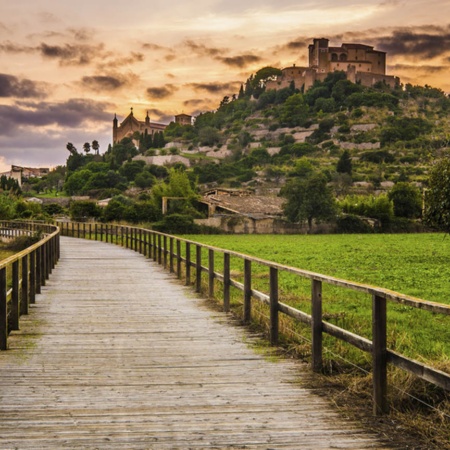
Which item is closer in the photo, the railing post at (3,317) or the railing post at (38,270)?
the railing post at (3,317)

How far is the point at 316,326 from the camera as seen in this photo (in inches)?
273

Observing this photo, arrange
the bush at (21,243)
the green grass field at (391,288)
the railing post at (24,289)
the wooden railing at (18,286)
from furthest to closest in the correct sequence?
the bush at (21,243)
the railing post at (24,289)
the green grass field at (391,288)
the wooden railing at (18,286)

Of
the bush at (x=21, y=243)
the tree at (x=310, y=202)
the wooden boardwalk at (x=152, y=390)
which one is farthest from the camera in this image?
the tree at (x=310, y=202)

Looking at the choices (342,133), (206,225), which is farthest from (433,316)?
(342,133)

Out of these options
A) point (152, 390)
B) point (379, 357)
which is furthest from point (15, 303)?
point (379, 357)

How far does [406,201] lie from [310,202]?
13712 millimetres

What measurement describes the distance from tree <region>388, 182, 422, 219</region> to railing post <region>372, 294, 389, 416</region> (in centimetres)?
6686

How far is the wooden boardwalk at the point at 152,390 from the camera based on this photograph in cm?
481

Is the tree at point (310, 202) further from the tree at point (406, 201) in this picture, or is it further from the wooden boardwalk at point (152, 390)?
the wooden boardwalk at point (152, 390)

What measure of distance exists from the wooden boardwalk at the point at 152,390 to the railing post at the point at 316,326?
225mm

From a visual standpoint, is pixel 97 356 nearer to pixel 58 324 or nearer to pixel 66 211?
pixel 58 324

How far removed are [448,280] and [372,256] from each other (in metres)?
11.6

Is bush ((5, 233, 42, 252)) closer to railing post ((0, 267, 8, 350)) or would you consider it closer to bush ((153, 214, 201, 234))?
bush ((153, 214, 201, 234))

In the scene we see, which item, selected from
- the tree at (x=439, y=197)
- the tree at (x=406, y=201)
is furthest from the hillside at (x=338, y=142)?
the tree at (x=439, y=197)
